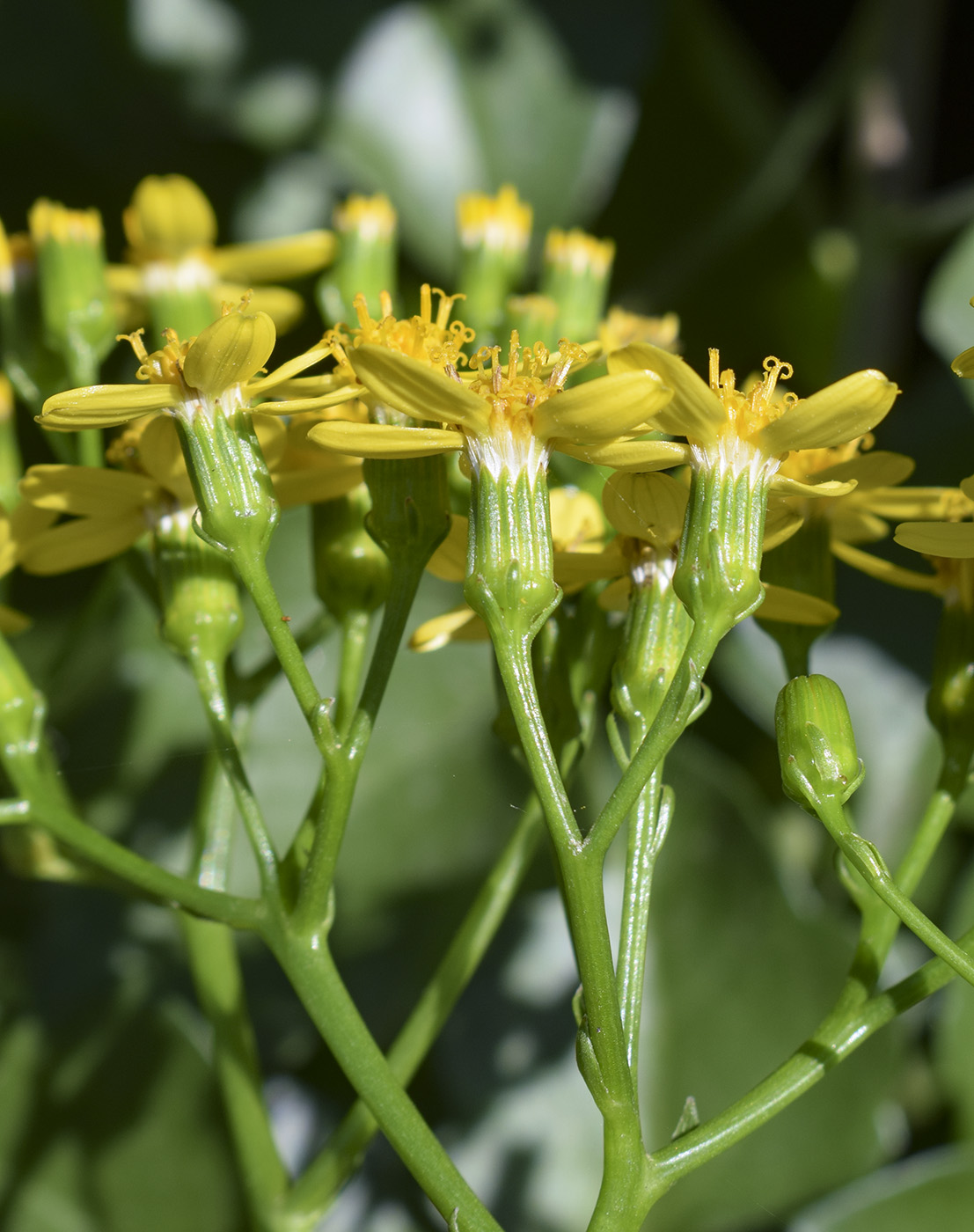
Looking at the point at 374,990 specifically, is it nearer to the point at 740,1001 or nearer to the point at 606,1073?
the point at 740,1001

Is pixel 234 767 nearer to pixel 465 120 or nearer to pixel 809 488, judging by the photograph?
pixel 809 488

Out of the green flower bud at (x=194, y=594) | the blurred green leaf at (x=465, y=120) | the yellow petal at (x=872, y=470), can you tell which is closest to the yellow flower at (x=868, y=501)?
the yellow petal at (x=872, y=470)

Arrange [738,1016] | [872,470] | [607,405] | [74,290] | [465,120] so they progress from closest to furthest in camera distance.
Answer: [607,405] < [872,470] < [74,290] < [738,1016] < [465,120]

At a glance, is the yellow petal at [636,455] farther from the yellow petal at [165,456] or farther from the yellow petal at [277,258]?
the yellow petal at [277,258]

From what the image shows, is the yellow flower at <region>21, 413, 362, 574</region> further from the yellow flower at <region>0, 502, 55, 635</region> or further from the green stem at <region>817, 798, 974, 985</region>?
the green stem at <region>817, 798, 974, 985</region>

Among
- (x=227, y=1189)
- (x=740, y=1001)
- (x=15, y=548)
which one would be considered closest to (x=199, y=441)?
(x=15, y=548)

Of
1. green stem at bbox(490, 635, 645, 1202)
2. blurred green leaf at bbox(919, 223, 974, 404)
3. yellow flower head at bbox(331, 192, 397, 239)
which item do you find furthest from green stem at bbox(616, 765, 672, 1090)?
blurred green leaf at bbox(919, 223, 974, 404)

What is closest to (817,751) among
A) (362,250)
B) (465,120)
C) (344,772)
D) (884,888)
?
(884,888)
